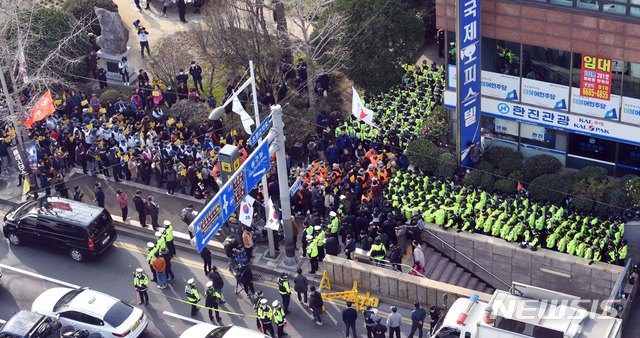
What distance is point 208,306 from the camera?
33.5 m

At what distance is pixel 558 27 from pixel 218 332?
14.5 m

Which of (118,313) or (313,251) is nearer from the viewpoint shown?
(118,313)

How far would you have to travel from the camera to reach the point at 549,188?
119 feet

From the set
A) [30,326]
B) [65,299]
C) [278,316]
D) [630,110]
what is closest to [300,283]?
[278,316]

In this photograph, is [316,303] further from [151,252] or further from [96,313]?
[96,313]

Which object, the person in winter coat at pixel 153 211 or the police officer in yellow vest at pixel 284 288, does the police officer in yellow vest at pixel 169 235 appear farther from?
the police officer in yellow vest at pixel 284 288

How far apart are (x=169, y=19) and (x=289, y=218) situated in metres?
19.2

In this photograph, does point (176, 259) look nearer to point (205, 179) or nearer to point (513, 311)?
point (205, 179)

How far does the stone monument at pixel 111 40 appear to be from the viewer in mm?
47094

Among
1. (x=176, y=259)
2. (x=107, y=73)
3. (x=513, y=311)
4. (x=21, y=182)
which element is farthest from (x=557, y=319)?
(x=107, y=73)

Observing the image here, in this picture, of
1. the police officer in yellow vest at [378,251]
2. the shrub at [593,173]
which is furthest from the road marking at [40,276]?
the shrub at [593,173]

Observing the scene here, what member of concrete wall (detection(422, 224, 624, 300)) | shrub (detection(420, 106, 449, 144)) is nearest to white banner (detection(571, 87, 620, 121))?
shrub (detection(420, 106, 449, 144))

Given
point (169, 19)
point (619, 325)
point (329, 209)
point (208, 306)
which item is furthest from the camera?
point (169, 19)

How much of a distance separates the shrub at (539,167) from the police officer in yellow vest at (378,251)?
20.4 ft
